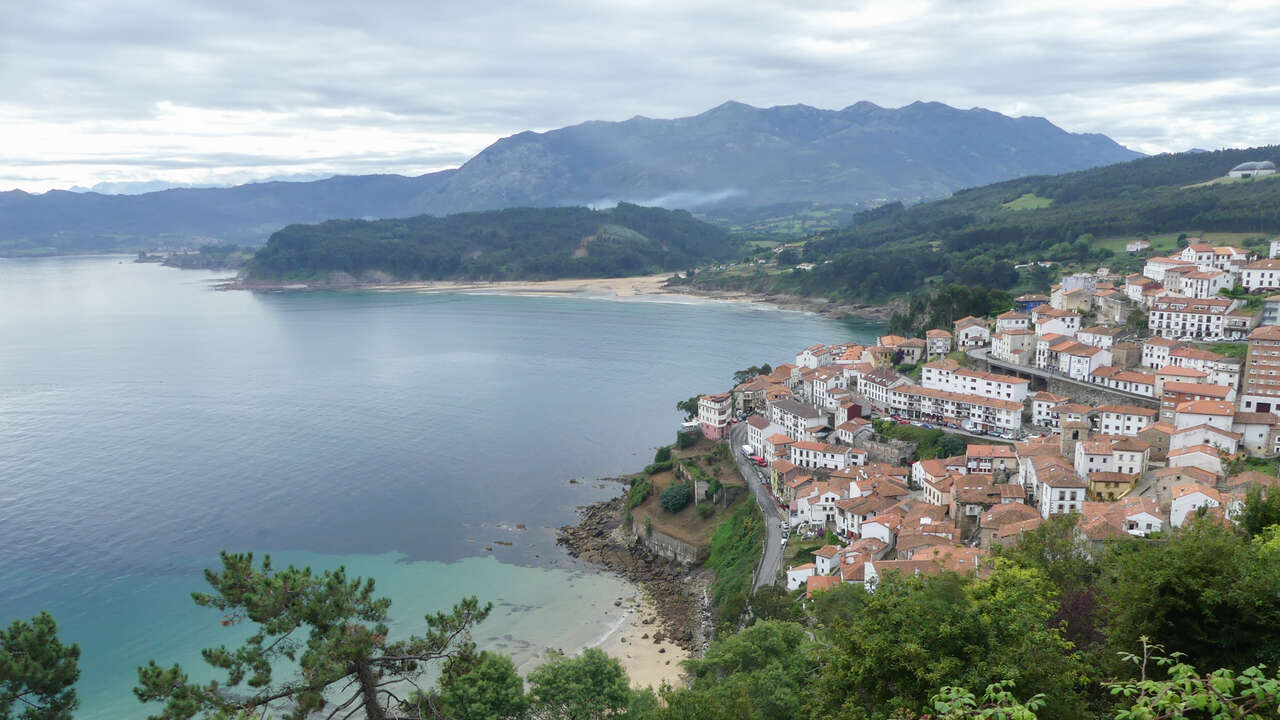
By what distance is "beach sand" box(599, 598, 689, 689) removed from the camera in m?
17.9

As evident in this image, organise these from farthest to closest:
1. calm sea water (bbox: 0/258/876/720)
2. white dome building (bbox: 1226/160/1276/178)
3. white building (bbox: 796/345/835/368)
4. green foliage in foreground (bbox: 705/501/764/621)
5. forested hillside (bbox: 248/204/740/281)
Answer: forested hillside (bbox: 248/204/740/281), white dome building (bbox: 1226/160/1276/178), white building (bbox: 796/345/835/368), calm sea water (bbox: 0/258/876/720), green foliage in foreground (bbox: 705/501/764/621)

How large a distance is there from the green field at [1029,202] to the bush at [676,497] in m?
69.4

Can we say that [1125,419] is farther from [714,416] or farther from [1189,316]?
[714,416]

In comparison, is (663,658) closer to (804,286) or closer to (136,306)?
(804,286)

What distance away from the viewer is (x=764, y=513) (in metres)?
24.0

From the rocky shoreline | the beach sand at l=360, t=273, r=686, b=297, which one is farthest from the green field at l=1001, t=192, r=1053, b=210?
the rocky shoreline

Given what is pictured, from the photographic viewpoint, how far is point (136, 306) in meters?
81.1

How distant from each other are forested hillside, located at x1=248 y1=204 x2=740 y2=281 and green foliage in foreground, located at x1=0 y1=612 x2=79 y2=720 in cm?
9507

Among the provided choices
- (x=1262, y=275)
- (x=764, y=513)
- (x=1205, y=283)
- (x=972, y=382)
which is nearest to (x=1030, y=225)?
(x=1262, y=275)

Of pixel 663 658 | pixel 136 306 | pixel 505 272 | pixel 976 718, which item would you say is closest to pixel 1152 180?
pixel 505 272

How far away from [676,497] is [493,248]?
90219mm

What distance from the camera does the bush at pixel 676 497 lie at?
2659 cm

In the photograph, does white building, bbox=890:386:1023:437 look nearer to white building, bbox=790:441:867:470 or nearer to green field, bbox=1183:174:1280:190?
white building, bbox=790:441:867:470

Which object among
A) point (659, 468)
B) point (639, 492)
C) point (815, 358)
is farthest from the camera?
point (815, 358)
